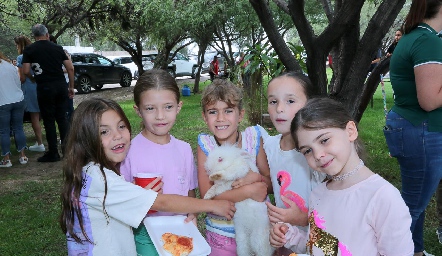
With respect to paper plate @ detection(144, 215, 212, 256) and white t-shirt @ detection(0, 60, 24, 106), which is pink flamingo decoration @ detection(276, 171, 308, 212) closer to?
paper plate @ detection(144, 215, 212, 256)

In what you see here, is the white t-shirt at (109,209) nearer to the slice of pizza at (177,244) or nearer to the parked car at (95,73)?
the slice of pizza at (177,244)

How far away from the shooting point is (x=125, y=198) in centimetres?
179

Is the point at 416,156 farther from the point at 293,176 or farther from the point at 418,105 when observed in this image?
A: the point at 293,176

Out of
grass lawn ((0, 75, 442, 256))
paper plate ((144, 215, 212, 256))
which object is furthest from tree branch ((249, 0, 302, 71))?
paper plate ((144, 215, 212, 256))

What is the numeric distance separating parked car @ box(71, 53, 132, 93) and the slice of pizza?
1558cm

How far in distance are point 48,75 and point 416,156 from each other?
5.20 meters

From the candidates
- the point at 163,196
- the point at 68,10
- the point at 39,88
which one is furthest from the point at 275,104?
the point at 68,10

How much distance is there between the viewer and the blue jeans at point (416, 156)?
2207 millimetres

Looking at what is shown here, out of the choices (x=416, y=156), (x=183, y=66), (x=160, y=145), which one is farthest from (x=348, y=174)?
(x=183, y=66)

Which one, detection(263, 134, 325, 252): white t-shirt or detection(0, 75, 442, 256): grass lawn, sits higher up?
detection(263, 134, 325, 252): white t-shirt

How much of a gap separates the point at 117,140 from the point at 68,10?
10262mm

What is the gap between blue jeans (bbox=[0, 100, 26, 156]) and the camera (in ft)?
19.0

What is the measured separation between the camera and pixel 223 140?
7.19 feet

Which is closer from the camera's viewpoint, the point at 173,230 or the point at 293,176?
the point at 173,230
